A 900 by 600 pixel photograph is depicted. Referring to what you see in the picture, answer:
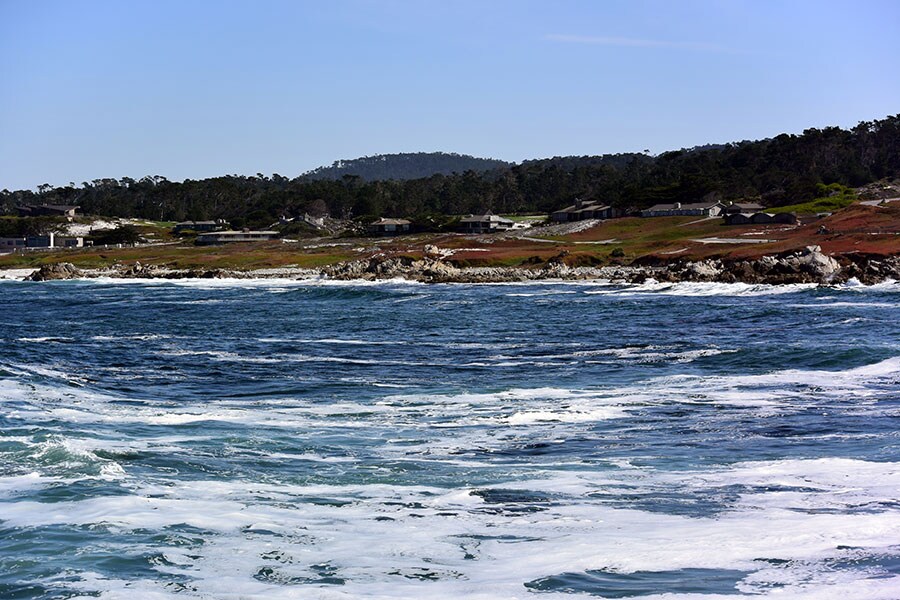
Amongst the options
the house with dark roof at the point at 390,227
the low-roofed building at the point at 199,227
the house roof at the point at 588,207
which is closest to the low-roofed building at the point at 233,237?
the low-roofed building at the point at 199,227

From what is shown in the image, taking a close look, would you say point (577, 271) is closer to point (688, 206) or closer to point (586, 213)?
point (688, 206)

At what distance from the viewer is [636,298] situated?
2275 inches

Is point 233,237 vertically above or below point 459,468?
above

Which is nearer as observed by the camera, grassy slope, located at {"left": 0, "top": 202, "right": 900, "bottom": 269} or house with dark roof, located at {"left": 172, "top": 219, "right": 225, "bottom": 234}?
grassy slope, located at {"left": 0, "top": 202, "right": 900, "bottom": 269}

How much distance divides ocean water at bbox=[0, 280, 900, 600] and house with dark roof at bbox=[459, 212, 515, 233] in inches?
4014

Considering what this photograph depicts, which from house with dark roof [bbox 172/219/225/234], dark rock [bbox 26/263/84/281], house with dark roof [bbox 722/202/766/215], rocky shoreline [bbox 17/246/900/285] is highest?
house with dark roof [bbox 172/219/225/234]

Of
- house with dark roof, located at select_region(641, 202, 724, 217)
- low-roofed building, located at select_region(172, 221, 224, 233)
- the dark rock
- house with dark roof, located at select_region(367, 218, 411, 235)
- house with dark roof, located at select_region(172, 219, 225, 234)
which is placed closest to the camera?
the dark rock

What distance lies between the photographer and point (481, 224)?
140 m

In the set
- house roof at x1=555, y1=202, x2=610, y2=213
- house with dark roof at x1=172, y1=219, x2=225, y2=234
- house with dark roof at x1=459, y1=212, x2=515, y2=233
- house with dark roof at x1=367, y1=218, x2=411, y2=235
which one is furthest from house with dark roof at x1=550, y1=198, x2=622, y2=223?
house with dark roof at x1=172, y1=219, x2=225, y2=234

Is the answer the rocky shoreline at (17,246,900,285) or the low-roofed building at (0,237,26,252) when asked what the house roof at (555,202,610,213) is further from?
the low-roofed building at (0,237,26,252)

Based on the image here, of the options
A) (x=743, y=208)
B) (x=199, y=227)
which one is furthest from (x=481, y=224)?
(x=199, y=227)

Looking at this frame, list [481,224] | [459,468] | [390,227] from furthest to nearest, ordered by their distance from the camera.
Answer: [390,227]
[481,224]
[459,468]

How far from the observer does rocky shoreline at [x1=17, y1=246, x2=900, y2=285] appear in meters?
62.9

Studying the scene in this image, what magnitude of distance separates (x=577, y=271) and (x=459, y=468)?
2643 inches
